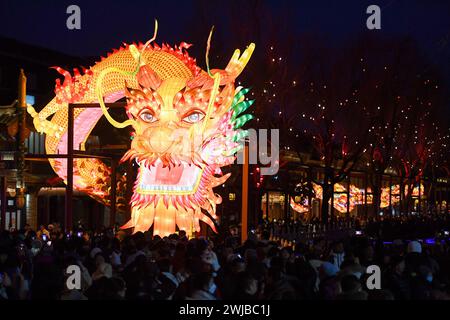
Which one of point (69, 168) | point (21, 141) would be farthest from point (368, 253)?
point (21, 141)

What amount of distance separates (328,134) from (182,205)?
42.6 ft

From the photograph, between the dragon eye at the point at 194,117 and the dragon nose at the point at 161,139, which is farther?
the dragon eye at the point at 194,117

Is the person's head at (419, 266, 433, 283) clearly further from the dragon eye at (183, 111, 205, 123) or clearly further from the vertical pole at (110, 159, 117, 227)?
the vertical pole at (110, 159, 117, 227)

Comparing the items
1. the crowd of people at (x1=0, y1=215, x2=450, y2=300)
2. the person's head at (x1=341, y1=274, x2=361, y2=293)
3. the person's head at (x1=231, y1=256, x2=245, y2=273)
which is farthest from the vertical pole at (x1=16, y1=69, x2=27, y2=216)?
the person's head at (x1=341, y1=274, x2=361, y2=293)

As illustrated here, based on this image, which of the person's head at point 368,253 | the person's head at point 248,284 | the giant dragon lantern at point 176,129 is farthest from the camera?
the giant dragon lantern at point 176,129

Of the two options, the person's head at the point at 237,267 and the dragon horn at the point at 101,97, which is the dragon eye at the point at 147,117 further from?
the person's head at the point at 237,267

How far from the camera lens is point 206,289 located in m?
7.94

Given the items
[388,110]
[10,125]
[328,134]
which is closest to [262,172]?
[328,134]

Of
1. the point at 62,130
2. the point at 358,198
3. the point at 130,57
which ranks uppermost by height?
the point at 130,57

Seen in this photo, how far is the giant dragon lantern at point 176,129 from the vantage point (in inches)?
844

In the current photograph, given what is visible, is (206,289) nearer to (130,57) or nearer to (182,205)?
(182,205)

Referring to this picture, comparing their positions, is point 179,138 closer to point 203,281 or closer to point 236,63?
point 236,63

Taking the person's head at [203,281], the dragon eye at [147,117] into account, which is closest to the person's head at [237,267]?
the person's head at [203,281]

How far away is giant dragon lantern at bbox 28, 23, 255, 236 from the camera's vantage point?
2144cm
